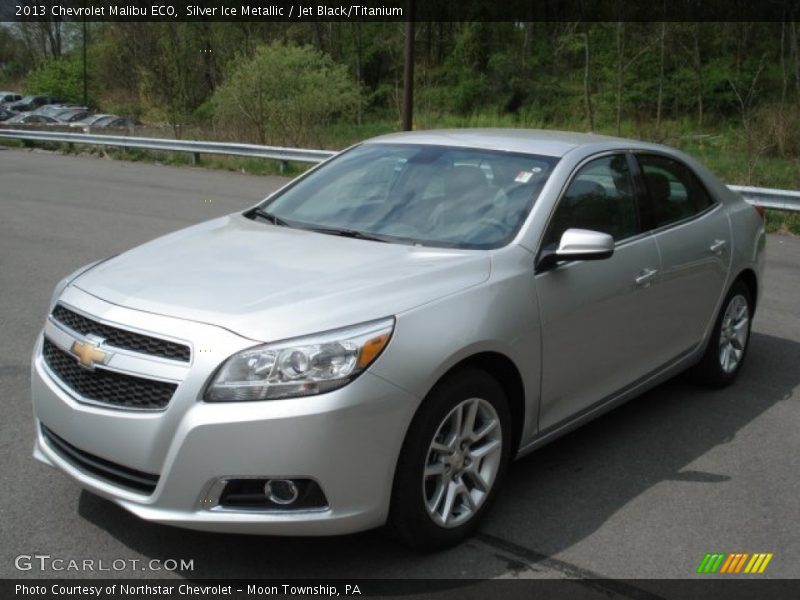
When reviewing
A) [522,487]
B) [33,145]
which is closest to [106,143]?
[33,145]

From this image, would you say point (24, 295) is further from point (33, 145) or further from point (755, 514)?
point (33, 145)

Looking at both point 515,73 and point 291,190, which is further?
point 515,73

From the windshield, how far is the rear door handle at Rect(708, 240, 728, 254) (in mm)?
1406

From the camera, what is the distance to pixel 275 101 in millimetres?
25672

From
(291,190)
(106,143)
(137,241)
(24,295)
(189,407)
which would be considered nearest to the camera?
(189,407)

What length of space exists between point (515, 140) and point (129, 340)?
2441 mm

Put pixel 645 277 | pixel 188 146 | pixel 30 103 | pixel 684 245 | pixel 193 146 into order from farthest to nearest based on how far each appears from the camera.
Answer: pixel 30 103 < pixel 188 146 < pixel 193 146 < pixel 684 245 < pixel 645 277

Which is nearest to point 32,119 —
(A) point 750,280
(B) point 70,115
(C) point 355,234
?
(B) point 70,115

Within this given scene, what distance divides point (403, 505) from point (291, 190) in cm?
235

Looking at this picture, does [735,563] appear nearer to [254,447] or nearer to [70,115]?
[254,447]

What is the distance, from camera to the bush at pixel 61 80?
68812mm

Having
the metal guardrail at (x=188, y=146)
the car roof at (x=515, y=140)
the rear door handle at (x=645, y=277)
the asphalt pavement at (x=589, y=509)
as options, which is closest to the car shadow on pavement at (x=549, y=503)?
the asphalt pavement at (x=589, y=509)

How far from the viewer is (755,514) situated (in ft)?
13.8

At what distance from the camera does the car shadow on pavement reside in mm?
3631
